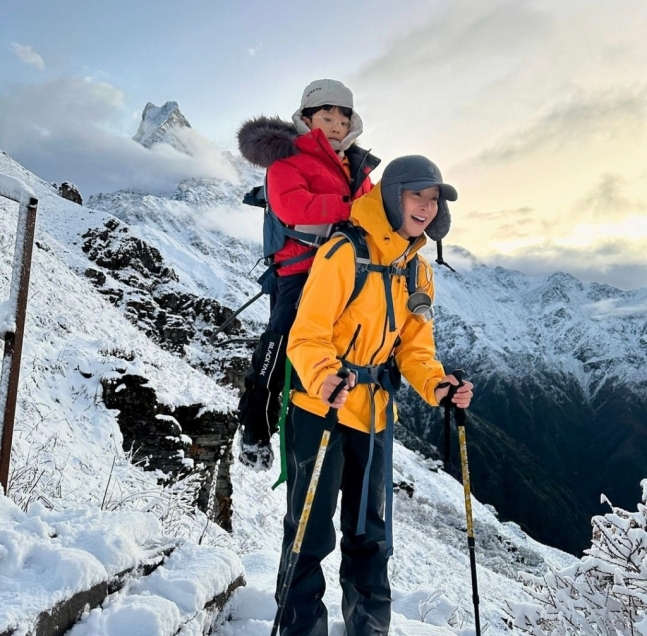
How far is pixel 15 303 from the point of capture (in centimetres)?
303

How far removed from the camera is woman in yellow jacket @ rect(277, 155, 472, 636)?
9.78 ft

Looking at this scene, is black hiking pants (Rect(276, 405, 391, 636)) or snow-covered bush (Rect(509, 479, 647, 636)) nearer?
black hiking pants (Rect(276, 405, 391, 636))

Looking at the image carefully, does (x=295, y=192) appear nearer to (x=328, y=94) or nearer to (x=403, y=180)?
(x=403, y=180)

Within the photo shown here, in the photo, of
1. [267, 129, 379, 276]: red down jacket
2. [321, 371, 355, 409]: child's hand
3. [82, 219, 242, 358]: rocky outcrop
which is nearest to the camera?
[321, 371, 355, 409]: child's hand

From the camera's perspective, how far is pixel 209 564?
306cm

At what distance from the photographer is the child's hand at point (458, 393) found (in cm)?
323

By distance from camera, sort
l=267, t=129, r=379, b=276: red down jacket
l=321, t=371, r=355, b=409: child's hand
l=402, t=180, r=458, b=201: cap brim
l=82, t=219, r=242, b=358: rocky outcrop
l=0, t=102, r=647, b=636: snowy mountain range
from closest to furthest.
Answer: l=321, t=371, r=355, b=409: child's hand
l=0, t=102, r=647, b=636: snowy mountain range
l=402, t=180, r=458, b=201: cap brim
l=267, t=129, r=379, b=276: red down jacket
l=82, t=219, r=242, b=358: rocky outcrop

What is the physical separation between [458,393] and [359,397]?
25.0 inches

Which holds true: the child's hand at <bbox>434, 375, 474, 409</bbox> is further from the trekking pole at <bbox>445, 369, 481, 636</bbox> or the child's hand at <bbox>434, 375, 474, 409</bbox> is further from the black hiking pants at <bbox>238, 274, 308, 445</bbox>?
the black hiking pants at <bbox>238, 274, 308, 445</bbox>

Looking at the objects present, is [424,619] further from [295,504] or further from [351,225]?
[351,225]

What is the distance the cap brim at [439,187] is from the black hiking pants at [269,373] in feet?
3.00

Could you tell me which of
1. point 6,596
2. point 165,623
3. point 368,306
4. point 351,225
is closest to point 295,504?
point 165,623

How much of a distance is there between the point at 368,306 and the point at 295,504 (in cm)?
128

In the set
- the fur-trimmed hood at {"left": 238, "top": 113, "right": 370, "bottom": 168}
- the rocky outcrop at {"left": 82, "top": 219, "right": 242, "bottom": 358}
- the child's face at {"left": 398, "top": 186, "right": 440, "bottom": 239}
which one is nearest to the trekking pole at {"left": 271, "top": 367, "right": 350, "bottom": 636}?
the child's face at {"left": 398, "top": 186, "right": 440, "bottom": 239}
